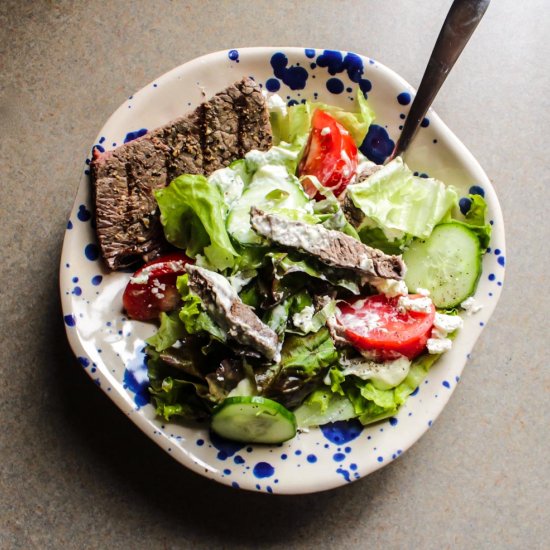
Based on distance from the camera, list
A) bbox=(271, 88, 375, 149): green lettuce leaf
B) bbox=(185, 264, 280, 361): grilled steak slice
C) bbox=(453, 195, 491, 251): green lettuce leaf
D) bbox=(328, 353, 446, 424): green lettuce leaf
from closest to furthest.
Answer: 1. bbox=(185, 264, 280, 361): grilled steak slice
2. bbox=(328, 353, 446, 424): green lettuce leaf
3. bbox=(453, 195, 491, 251): green lettuce leaf
4. bbox=(271, 88, 375, 149): green lettuce leaf

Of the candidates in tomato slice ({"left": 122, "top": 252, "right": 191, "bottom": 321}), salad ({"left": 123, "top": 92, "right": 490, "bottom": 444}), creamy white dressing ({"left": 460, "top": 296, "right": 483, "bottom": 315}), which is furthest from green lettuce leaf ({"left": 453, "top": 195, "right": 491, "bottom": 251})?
tomato slice ({"left": 122, "top": 252, "right": 191, "bottom": 321})

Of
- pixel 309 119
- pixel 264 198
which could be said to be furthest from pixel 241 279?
pixel 309 119

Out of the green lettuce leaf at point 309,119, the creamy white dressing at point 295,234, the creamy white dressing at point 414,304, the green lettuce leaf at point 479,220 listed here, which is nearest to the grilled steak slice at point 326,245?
the creamy white dressing at point 295,234

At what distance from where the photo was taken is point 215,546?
8.11 feet

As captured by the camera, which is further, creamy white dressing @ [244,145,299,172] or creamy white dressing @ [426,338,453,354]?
creamy white dressing @ [244,145,299,172]

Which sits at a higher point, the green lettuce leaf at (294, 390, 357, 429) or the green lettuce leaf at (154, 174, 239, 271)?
the green lettuce leaf at (154, 174, 239, 271)

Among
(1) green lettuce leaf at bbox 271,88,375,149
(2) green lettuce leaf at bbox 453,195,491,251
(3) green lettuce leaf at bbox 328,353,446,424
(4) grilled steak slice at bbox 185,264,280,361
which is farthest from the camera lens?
(1) green lettuce leaf at bbox 271,88,375,149

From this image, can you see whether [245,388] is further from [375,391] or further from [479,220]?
[479,220]

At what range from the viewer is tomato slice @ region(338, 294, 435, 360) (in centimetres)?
217

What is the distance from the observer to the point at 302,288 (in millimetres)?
2189

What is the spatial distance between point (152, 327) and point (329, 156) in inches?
35.6

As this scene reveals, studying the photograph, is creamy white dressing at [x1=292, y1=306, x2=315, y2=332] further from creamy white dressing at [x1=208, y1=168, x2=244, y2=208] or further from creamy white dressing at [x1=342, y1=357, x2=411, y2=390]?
creamy white dressing at [x1=208, y1=168, x2=244, y2=208]

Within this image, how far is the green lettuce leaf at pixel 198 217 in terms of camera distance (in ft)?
7.07

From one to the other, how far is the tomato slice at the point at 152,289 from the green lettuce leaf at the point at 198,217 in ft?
0.30
